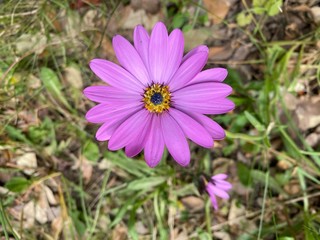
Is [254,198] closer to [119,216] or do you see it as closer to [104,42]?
[119,216]

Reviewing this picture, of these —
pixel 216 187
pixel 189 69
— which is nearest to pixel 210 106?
pixel 189 69

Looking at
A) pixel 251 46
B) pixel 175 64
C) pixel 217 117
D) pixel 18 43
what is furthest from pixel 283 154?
pixel 18 43

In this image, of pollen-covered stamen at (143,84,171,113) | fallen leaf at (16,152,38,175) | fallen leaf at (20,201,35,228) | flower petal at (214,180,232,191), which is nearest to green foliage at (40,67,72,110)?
fallen leaf at (16,152,38,175)

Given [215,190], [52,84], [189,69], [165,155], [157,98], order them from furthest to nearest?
[52,84] < [165,155] < [215,190] < [157,98] < [189,69]

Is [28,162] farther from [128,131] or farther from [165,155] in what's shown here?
[128,131]

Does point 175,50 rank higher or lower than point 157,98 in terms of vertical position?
higher

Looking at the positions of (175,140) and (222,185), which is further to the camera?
(222,185)

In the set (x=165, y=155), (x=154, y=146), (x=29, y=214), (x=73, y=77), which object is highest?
(x=73, y=77)
